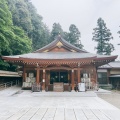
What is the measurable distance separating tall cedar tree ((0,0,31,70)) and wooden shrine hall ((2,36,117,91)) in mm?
5675

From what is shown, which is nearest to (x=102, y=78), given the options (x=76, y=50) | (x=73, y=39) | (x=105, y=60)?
(x=76, y=50)

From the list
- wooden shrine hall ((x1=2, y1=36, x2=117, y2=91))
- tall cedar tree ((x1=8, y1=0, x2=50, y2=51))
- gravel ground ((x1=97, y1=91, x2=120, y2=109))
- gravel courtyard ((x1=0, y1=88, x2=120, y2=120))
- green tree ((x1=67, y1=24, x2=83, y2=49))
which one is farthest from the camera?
green tree ((x1=67, y1=24, x2=83, y2=49))

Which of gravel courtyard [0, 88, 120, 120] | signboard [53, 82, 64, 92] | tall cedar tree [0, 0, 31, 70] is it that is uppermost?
tall cedar tree [0, 0, 31, 70]

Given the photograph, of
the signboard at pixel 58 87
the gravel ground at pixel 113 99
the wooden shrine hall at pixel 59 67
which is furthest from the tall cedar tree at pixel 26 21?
the gravel ground at pixel 113 99

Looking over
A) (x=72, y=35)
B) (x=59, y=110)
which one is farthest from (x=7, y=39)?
(x=72, y=35)

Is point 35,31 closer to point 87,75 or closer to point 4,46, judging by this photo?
point 4,46

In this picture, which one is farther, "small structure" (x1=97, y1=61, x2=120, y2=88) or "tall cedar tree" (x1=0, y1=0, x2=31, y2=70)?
"small structure" (x1=97, y1=61, x2=120, y2=88)

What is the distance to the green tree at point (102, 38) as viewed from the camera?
147 feet

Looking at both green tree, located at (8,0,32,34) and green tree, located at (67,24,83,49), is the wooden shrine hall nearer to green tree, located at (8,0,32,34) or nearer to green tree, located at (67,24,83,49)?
green tree, located at (8,0,32,34)

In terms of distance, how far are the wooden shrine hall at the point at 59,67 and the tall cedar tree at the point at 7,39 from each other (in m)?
5.68

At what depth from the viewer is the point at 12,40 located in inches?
1101

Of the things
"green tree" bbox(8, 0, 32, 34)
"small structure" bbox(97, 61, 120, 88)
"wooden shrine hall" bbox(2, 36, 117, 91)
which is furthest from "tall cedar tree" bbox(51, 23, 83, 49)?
"wooden shrine hall" bbox(2, 36, 117, 91)

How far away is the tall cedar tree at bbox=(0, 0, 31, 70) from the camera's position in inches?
958

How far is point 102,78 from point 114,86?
7.73ft
